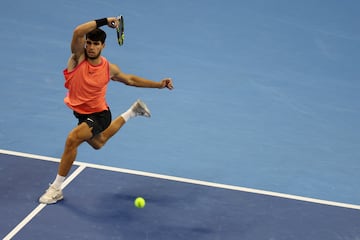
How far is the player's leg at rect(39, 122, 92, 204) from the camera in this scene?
25.3 ft

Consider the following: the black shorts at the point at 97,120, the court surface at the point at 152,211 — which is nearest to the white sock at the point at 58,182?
the court surface at the point at 152,211

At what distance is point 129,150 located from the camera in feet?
30.3

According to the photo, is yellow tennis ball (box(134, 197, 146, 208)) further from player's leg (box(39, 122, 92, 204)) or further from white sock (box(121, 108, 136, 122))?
white sock (box(121, 108, 136, 122))

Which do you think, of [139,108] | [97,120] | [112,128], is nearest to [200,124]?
[139,108]

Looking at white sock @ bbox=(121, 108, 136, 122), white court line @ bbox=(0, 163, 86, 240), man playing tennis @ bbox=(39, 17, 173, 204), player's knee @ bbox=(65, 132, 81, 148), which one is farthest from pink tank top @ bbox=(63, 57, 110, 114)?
white court line @ bbox=(0, 163, 86, 240)

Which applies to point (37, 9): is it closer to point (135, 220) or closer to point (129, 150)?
point (129, 150)

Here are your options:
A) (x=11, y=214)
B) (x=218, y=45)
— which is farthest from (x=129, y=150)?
(x=218, y=45)

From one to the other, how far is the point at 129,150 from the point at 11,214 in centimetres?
223

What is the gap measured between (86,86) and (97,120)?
17.1 inches

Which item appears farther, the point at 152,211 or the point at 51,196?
the point at 152,211

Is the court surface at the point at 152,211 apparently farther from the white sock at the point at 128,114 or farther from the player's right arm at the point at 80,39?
the player's right arm at the point at 80,39

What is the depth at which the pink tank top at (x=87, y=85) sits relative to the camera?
7.76 meters

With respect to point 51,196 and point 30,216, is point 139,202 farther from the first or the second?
point 30,216

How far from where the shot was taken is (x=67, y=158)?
776 centimetres
